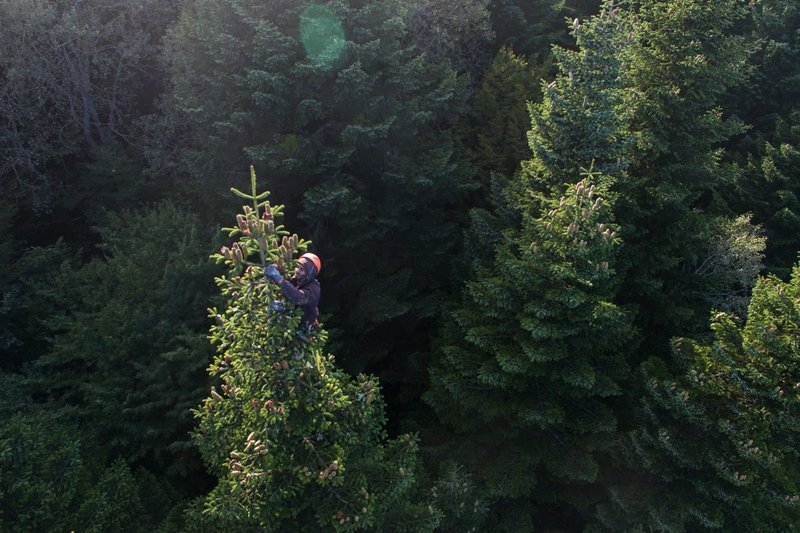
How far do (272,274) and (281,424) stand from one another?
1777mm

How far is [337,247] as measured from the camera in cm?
1464

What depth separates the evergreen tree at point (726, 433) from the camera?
26.8 feet

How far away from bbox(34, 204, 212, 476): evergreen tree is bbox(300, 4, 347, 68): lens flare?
16.8 feet

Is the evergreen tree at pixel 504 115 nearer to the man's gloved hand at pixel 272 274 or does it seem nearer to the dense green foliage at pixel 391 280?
the dense green foliage at pixel 391 280

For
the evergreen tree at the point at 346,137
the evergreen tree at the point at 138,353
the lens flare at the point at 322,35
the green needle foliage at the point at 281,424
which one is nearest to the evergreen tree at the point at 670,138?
the evergreen tree at the point at 346,137

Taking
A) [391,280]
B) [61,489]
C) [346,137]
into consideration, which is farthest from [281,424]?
[346,137]

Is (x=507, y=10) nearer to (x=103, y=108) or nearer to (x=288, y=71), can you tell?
(x=288, y=71)

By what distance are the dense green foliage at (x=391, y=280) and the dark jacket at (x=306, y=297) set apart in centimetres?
19

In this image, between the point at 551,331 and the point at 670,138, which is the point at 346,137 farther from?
the point at 670,138

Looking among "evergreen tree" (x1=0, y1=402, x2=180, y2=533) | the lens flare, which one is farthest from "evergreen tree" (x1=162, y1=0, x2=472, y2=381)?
"evergreen tree" (x1=0, y1=402, x2=180, y2=533)

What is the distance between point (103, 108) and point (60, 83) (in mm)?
1448

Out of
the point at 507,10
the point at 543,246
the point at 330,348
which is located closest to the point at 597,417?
the point at 543,246

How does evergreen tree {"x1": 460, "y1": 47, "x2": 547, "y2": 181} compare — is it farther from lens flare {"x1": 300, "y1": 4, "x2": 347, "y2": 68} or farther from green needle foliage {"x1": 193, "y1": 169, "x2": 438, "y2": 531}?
green needle foliage {"x1": 193, "y1": 169, "x2": 438, "y2": 531}

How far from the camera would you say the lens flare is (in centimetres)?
1246
